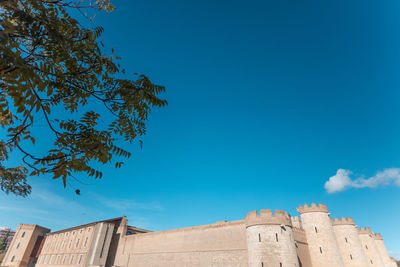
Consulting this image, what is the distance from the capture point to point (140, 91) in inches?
179

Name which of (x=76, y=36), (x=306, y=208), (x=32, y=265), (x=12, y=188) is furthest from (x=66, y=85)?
(x=32, y=265)

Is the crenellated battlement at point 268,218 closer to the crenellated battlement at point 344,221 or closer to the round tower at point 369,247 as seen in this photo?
the crenellated battlement at point 344,221

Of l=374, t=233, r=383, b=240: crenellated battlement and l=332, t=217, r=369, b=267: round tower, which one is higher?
l=374, t=233, r=383, b=240: crenellated battlement

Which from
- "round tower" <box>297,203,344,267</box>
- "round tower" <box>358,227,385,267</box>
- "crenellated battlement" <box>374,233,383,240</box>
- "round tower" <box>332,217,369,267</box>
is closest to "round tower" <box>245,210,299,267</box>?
"round tower" <box>297,203,344,267</box>

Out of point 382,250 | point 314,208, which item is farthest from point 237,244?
point 382,250

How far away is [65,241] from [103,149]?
60.5 metres

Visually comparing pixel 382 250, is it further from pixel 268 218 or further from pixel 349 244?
pixel 268 218

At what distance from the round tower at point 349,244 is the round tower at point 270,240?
14.5 m

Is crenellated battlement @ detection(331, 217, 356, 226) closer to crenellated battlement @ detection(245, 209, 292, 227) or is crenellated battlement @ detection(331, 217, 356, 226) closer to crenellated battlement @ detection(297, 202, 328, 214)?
crenellated battlement @ detection(297, 202, 328, 214)

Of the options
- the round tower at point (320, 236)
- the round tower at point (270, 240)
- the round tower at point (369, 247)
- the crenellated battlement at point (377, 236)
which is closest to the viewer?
the round tower at point (270, 240)

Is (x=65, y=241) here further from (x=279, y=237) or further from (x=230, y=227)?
(x=279, y=237)

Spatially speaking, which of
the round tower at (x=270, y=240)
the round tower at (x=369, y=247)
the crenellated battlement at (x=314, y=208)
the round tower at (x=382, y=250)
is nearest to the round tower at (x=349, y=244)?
the crenellated battlement at (x=314, y=208)

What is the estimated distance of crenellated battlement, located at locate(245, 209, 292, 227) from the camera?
24.3 meters

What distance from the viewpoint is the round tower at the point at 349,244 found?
30.8 m
